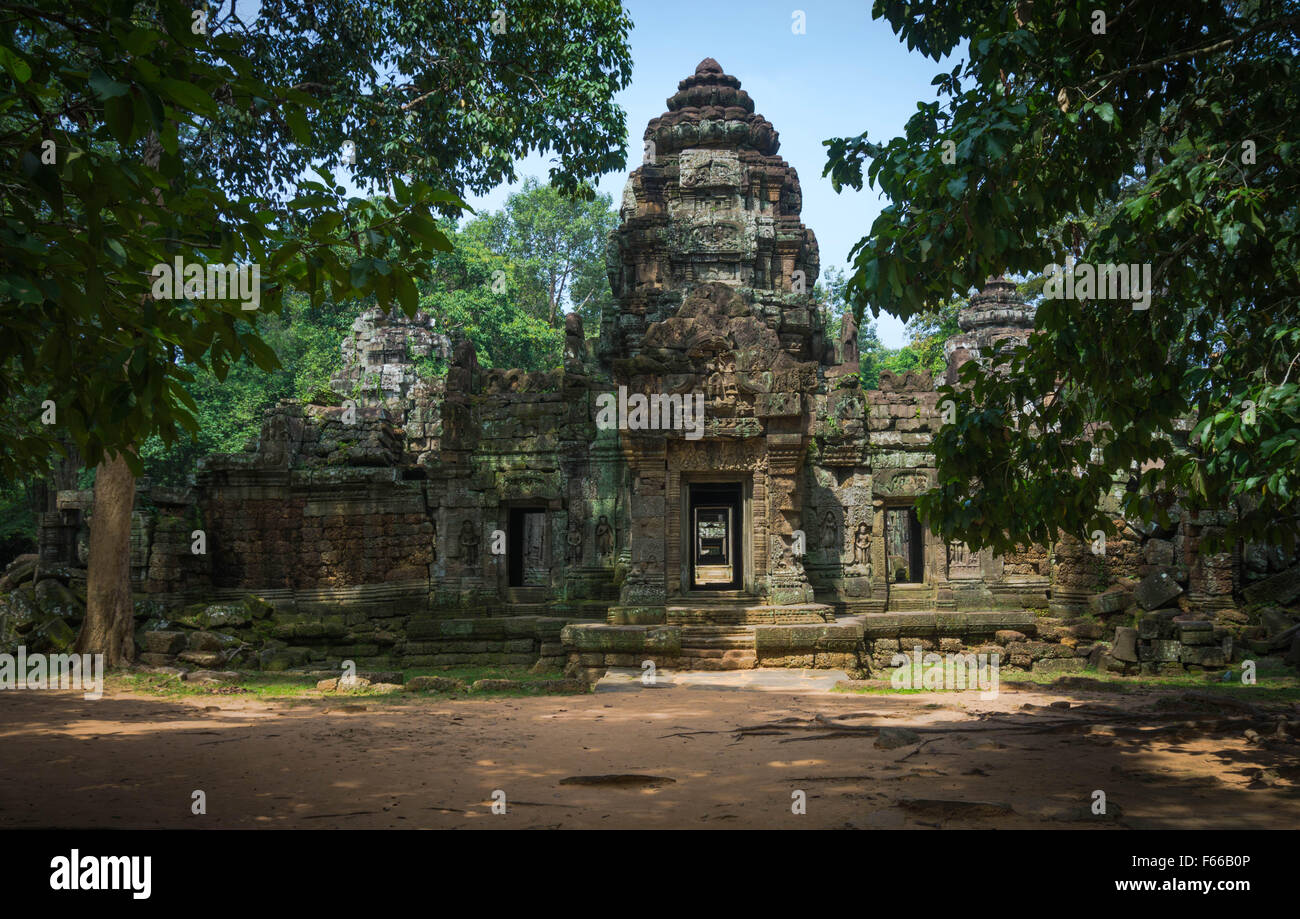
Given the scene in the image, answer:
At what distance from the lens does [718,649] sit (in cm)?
1341

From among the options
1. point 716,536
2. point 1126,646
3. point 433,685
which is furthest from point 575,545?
point 716,536

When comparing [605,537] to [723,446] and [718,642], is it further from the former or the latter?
[718,642]

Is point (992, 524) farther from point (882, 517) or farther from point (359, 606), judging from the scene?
point (359, 606)

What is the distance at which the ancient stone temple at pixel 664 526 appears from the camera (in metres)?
14.3

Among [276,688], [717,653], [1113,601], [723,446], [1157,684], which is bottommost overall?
[1157,684]

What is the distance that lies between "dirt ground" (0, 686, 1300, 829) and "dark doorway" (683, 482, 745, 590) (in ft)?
18.1

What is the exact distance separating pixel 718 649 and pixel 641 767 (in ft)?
21.2

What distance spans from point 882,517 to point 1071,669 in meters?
3.87

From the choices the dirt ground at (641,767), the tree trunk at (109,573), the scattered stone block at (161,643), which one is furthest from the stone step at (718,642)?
the tree trunk at (109,573)

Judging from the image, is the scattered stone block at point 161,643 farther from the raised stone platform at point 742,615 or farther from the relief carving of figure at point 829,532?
the relief carving of figure at point 829,532

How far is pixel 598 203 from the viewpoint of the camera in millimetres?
44281

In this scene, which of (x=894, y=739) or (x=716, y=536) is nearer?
(x=894, y=739)

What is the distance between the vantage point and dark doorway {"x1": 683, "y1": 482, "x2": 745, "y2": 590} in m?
15.8
